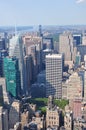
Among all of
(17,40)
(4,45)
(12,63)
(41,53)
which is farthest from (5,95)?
(4,45)

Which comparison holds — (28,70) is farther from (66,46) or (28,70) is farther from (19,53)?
(66,46)

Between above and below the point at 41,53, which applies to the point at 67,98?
below

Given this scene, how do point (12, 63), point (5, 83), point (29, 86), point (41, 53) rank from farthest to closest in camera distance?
1. point (41, 53)
2. point (29, 86)
3. point (12, 63)
4. point (5, 83)

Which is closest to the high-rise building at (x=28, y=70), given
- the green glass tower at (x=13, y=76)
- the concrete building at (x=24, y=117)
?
the green glass tower at (x=13, y=76)

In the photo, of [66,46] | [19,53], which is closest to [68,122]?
[19,53]

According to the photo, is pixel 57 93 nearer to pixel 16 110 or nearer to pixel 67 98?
pixel 67 98

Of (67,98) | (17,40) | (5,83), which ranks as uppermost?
(17,40)
